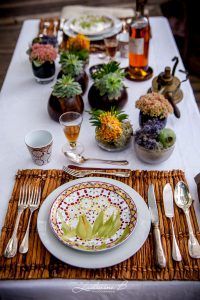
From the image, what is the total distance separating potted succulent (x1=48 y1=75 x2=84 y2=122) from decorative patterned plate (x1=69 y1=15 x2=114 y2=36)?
611mm

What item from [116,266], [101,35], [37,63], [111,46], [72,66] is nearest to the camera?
[116,266]

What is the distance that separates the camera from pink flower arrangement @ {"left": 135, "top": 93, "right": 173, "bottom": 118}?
1.19 metres

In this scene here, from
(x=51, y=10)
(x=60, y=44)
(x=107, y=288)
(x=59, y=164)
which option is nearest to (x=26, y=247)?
(x=107, y=288)

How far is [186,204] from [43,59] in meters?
0.80

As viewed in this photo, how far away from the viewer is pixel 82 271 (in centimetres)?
86

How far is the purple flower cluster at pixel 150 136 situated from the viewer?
3.63 ft

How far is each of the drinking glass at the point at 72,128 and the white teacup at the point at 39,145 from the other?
0.19 feet

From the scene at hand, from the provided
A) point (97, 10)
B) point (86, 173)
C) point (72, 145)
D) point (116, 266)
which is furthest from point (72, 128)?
point (97, 10)

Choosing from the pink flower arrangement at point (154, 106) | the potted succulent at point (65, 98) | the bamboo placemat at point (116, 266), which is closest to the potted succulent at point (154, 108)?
the pink flower arrangement at point (154, 106)

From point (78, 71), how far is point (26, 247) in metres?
0.72

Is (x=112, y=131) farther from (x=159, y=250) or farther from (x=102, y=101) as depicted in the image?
(x=159, y=250)

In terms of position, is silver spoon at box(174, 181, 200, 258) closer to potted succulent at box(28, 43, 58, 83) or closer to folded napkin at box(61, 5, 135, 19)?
potted succulent at box(28, 43, 58, 83)

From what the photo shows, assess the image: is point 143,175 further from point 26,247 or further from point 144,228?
point 26,247

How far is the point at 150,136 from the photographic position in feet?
3.67
